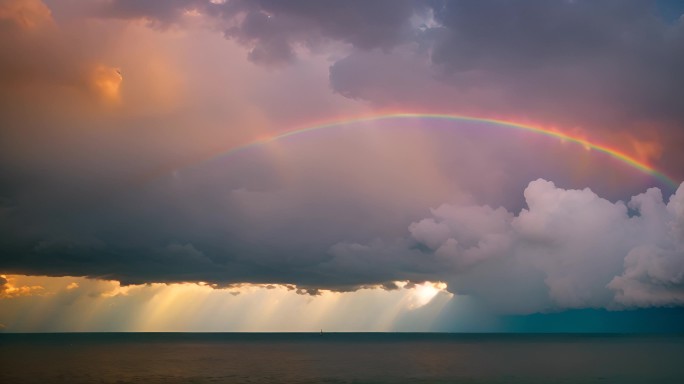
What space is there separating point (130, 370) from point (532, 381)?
9515 cm

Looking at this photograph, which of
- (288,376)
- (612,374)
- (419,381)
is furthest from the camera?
(612,374)

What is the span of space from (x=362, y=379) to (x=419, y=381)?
39.2ft

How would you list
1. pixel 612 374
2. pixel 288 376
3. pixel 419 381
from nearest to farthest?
pixel 419 381, pixel 288 376, pixel 612 374

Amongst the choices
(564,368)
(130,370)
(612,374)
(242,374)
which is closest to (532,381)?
(612,374)

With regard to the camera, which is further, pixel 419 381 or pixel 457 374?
pixel 457 374

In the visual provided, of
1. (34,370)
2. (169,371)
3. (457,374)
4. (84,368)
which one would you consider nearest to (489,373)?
(457,374)

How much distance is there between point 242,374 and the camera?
135 m

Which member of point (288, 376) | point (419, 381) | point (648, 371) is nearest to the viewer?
Answer: point (419, 381)

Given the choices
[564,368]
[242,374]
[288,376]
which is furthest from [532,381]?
[242,374]

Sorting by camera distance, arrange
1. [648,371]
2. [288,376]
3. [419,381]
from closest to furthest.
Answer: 1. [419,381]
2. [288,376]
3. [648,371]

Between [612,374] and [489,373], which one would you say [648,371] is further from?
[489,373]

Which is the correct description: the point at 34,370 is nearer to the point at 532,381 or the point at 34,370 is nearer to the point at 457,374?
the point at 457,374

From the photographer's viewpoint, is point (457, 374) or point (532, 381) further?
point (457, 374)

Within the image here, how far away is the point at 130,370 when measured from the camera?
149 metres
